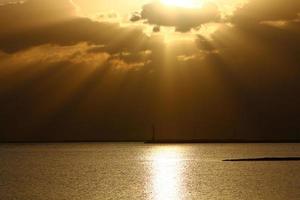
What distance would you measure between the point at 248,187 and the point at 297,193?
11392 millimetres

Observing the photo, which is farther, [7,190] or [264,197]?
[7,190]

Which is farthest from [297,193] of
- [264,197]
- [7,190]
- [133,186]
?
[7,190]

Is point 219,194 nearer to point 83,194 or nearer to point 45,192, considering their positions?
point 83,194

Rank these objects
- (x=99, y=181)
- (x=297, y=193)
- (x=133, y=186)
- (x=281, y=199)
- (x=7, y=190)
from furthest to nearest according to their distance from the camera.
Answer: (x=99, y=181)
(x=133, y=186)
(x=7, y=190)
(x=297, y=193)
(x=281, y=199)

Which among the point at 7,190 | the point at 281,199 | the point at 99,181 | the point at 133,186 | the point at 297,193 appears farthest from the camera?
the point at 99,181

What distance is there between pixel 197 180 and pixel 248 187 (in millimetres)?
18771

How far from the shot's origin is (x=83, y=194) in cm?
8581

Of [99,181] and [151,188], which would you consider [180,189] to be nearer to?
[151,188]

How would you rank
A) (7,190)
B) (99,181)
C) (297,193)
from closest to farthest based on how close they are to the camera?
(297,193) < (7,190) < (99,181)

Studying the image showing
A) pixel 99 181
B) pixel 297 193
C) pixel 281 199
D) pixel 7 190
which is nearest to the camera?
pixel 281 199

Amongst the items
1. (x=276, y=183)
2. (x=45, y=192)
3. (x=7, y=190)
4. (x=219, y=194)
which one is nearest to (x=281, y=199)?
(x=219, y=194)

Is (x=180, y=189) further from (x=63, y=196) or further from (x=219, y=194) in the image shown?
(x=63, y=196)

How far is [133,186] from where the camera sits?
98750mm

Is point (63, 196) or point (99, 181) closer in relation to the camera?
point (63, 196)
